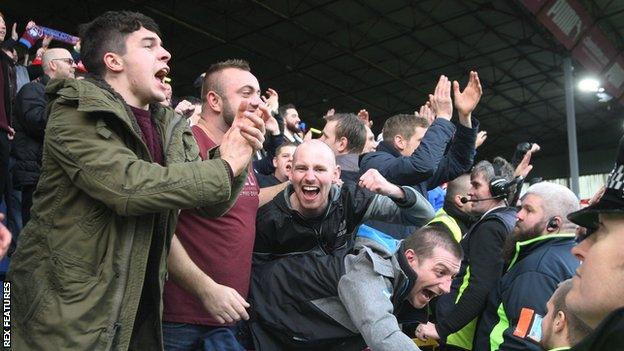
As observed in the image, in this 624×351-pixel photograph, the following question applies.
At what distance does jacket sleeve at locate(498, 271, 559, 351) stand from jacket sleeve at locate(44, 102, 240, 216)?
61.8 inches

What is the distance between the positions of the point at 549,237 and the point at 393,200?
0.82 m

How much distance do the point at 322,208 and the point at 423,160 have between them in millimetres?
982

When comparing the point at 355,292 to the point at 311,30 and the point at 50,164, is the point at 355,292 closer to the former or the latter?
the point at 50,164

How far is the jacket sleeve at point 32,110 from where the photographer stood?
3.76 meters

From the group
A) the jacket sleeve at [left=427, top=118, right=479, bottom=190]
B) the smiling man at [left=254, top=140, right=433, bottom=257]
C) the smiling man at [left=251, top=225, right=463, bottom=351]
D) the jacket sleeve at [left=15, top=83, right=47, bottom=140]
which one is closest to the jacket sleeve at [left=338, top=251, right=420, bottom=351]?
the smiling man at [left=251, top=225, right=463, bottom=351]

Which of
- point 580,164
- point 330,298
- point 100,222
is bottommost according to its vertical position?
point 330,298

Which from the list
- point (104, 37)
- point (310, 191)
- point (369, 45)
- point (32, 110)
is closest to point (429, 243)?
point (310, 191)

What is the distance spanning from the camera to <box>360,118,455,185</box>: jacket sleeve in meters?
3.29

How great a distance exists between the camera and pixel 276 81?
1524 cm

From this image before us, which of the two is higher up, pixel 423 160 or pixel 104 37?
pixel 104 37

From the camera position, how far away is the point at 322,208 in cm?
254

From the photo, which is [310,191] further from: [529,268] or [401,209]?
[529,268]

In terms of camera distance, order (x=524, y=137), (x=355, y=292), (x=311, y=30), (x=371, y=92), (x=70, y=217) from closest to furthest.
Result: (x=70, y=217), (x=355, y=292), (x=311, y=30), (x=371, y=92), (x=524, y=137)

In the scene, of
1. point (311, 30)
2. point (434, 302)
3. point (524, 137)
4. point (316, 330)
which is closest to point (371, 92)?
point (311, 30)
